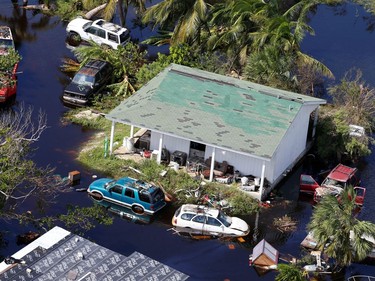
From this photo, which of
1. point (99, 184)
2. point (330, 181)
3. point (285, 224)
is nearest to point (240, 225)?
point (285, 224)

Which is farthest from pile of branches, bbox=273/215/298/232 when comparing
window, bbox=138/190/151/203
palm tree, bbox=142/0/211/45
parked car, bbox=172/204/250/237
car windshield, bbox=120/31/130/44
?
car windshield, bbox=120/31/130/44

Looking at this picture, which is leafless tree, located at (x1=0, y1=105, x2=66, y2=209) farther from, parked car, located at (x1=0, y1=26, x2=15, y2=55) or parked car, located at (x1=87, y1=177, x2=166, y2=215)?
parked car, located at (x1=0, y1=26, x2=15, y2=55)

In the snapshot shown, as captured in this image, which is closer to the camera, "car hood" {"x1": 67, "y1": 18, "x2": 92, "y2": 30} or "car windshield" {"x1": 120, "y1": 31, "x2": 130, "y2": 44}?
"car windshield" {"x1": 120, "y1": 31, "x2": 130, "y2": 44}

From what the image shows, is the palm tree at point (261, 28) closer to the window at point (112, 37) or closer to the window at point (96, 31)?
the window at point (112, 37)

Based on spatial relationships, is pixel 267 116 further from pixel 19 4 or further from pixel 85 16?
pixel 19 4

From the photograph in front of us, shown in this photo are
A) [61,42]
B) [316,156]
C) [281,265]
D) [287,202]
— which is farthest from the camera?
[61,42]

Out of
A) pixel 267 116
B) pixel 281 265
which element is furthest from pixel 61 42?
pixel 281 265

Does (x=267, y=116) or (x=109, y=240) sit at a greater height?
(x=267, y=116)
